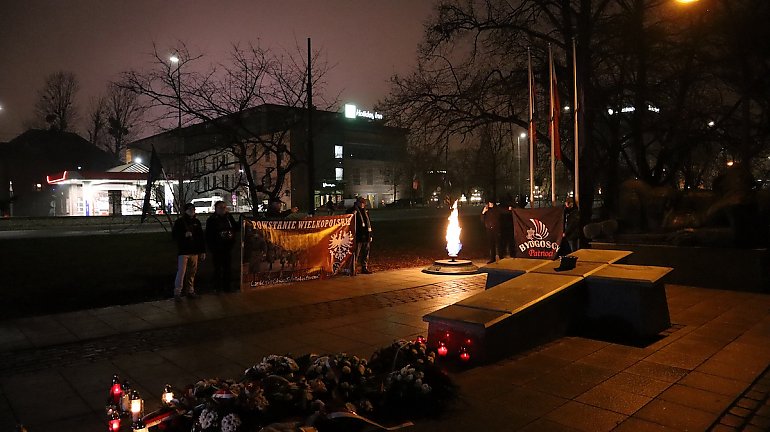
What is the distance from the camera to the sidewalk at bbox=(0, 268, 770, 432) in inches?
188

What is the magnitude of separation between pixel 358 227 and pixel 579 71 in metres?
7.50

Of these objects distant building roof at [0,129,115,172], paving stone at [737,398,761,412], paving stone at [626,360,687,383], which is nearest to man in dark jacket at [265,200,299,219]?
paving stone at [626,360,687,383]

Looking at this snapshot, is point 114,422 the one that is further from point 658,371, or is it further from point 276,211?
point 276,211

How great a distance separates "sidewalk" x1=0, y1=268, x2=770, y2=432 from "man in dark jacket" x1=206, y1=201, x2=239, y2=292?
751mm

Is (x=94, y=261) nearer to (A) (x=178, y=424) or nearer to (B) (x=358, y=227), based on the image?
(B) (x=358, y=227)

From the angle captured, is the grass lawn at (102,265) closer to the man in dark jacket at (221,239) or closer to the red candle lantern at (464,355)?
the man in dark jacket at (221,239)

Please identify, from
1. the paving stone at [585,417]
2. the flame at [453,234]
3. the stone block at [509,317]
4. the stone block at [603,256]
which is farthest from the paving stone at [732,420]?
the flame at [453,234]

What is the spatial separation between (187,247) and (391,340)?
16.1 ft

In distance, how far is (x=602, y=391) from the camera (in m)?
5.26

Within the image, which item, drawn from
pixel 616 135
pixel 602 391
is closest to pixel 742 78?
pixel 616 135

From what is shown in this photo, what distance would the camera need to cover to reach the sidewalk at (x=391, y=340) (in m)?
4.78

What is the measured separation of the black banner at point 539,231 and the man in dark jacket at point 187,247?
637cm

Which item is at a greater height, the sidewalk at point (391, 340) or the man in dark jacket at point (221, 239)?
the man in dark jacket at point (221, 239)

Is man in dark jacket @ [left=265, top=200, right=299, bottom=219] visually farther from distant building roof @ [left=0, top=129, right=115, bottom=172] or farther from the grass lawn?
distant building roof @ [left=0, top=129, right=115, bottom=172]
